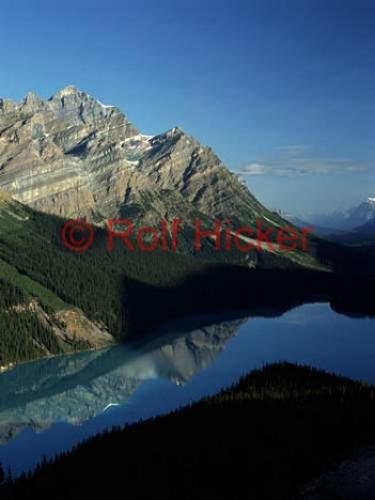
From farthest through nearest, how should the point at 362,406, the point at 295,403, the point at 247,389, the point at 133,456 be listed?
the point at 247,389 < the point at 295,403 < the point at 362,406 < the point at 133,456

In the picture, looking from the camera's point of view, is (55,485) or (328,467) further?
(55,485)

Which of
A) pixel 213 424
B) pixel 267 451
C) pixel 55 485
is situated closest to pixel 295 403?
pixel 213 424

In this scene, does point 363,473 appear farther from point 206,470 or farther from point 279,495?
point 206,470

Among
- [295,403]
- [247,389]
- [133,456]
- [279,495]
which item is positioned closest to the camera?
[279,495]

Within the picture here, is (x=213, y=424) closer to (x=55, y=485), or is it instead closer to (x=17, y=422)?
(x=55, y=485)

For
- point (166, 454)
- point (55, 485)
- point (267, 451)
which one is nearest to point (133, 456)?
point (166, 454)

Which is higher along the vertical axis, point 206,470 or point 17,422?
point 206,470
